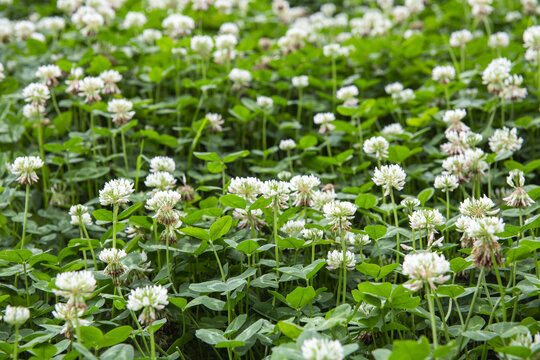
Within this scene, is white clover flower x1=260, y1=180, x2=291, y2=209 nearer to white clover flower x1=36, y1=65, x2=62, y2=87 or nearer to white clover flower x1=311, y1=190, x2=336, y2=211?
white clover flower x1=311, y1=190, x2=336, y2=211

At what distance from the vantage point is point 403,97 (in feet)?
11.6

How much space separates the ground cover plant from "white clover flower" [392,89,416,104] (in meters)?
0.01

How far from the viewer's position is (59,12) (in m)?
6.15

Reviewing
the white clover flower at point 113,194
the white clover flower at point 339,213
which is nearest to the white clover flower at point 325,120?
the white clover flower at point 339,213

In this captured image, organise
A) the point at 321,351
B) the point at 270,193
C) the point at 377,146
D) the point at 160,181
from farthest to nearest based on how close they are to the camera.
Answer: the point at 377,146
the point at 160,181
the point at 270,193
the point at 321,351

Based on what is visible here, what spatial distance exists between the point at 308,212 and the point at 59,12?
4.96 meters

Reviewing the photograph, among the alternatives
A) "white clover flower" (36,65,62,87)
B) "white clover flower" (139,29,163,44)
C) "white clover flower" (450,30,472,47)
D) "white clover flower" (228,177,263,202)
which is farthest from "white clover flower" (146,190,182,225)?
"white clover flower" (450,30,472,47)

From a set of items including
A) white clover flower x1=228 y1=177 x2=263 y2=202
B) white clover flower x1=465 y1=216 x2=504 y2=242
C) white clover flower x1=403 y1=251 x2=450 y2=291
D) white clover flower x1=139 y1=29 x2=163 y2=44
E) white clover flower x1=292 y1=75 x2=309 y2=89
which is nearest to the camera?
white clover flower x1=403 y1=251 x2=450 y2=291

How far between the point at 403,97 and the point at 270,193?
5.73 feet

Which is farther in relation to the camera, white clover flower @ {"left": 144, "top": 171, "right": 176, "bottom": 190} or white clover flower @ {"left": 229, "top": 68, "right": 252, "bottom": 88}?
white clover flower @ {"left": 229, "top": 68, "right": 252, "bottom": 88}

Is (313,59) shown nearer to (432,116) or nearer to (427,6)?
(432,116)

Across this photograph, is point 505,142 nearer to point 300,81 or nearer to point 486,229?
point 486,229

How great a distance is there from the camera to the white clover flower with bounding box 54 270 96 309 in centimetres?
164

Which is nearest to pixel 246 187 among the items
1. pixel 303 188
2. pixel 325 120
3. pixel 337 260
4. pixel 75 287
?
pixel 303 188
